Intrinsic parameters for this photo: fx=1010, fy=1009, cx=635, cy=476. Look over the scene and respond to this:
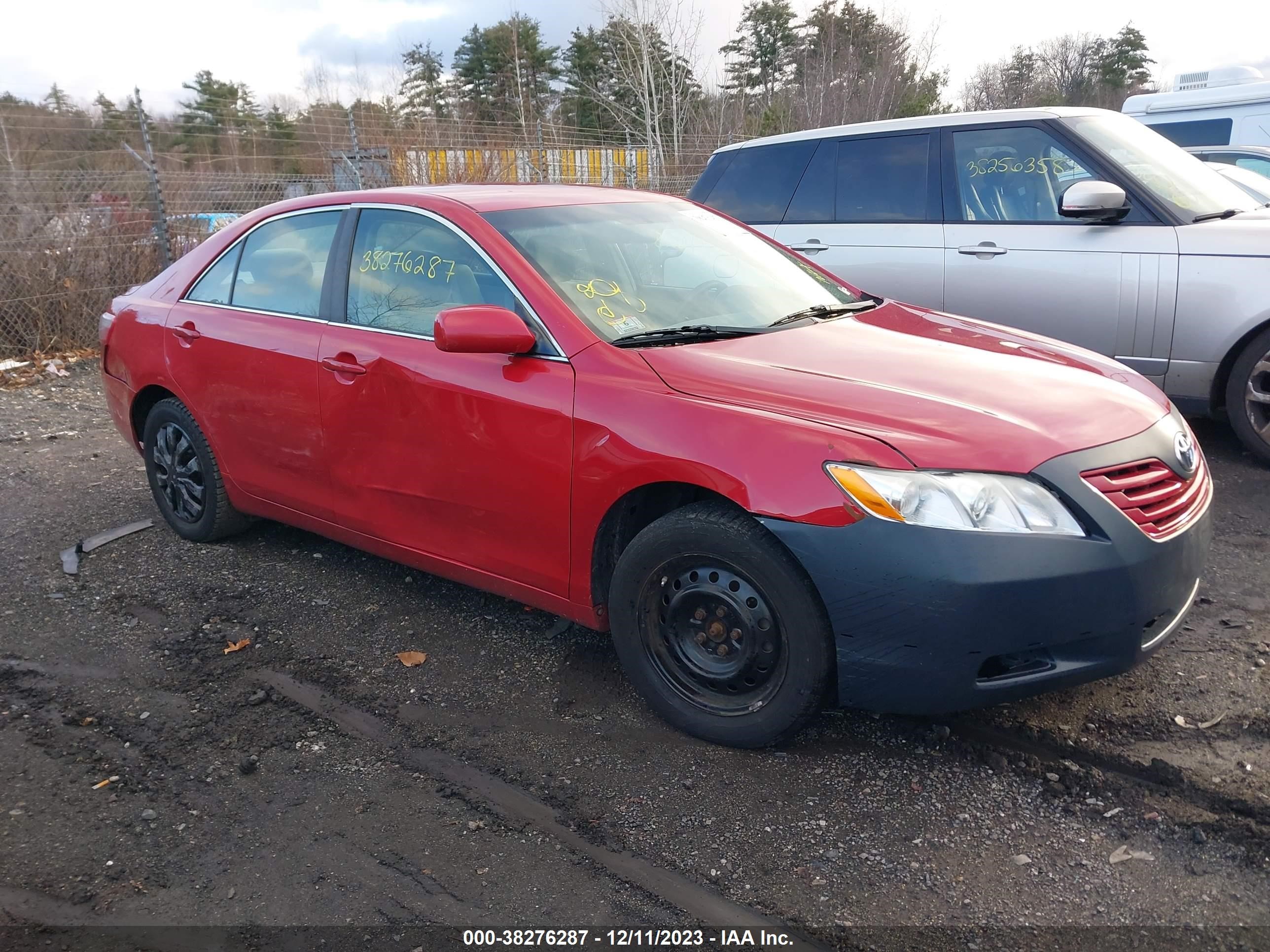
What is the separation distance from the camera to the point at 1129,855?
246cm

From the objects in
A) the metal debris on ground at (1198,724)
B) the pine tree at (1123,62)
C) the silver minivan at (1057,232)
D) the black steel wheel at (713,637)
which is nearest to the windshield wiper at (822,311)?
the black steel wheel at (713,637)

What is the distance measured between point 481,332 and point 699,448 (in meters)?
0.82

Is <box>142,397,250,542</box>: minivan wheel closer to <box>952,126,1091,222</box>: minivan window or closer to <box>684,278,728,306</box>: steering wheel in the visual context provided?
<box>684,278,728,306</box>: steering wheel

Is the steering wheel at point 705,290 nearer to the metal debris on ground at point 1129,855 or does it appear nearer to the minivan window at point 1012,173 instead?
the metal debris on ground at point 1129,855

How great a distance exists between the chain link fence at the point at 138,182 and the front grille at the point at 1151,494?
7.37 m

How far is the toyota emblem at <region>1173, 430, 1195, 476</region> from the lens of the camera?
A: 9.68 feet

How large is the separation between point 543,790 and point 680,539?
31.8 inches

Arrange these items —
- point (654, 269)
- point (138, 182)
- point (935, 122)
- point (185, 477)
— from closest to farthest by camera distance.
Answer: point (654, 269), point (185, 477), point (935, 122), point (138, 182)

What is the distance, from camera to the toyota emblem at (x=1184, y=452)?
295 centimetres

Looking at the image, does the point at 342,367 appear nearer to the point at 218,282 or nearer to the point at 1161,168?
the point at 218,282

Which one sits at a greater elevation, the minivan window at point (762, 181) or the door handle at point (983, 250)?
the minivan window at point (762, 181)

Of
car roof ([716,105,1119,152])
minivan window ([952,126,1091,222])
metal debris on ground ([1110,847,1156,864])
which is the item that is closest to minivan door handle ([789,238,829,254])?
car roof ([716,105,1119,152])

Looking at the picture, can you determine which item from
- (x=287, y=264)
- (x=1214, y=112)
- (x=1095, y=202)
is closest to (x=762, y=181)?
(x=1095, y=202)

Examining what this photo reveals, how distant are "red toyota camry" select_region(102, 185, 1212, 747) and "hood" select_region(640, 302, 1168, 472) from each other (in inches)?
0.5
